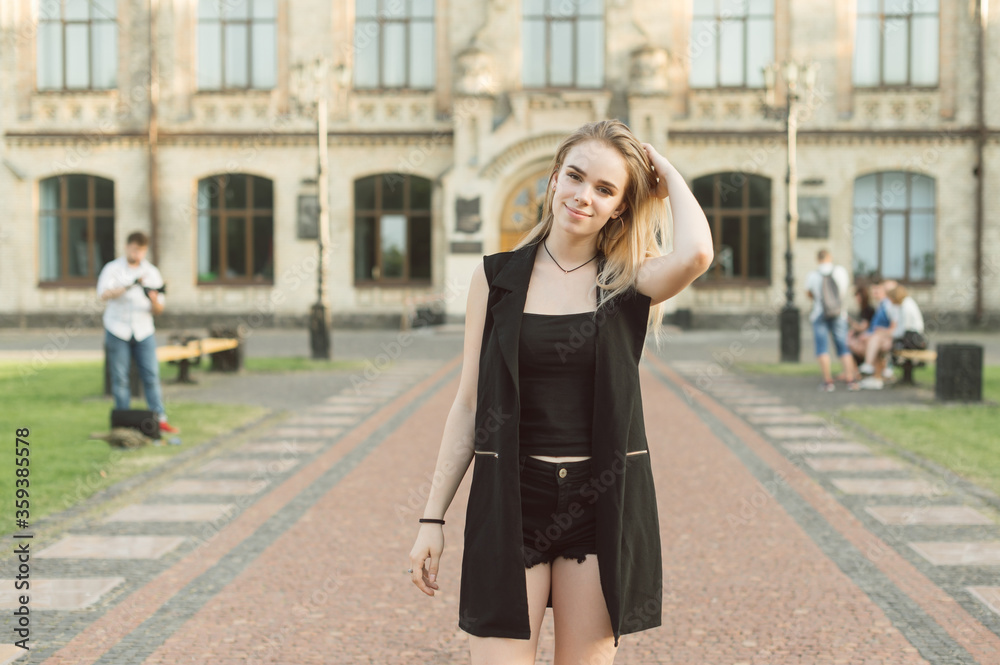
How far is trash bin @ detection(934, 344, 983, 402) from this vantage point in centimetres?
1362

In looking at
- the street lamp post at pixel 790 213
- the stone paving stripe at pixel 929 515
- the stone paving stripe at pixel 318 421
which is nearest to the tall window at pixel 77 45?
the street lamp post at pixel 790 213

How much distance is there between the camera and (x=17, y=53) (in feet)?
102

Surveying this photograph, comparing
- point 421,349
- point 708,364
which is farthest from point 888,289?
point 421,349

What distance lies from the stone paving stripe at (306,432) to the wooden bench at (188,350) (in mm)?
3897

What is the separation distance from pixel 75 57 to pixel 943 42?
77.0ft

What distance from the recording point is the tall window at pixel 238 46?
102ft

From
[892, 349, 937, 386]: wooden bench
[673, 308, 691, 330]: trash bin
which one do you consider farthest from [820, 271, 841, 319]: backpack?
[673, 308, 691, 330]: trash bin

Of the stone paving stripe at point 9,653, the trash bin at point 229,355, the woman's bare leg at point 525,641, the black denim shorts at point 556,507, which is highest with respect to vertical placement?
the black denim shorts at point 556,507

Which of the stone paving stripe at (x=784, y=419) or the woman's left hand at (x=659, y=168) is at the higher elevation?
the woman's left hand at (x=659, y=168)

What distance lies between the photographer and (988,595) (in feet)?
18.3

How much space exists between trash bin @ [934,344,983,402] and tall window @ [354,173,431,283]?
1877cm

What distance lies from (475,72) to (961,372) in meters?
18.3

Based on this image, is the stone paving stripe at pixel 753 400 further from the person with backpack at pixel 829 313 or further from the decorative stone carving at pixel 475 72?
the decorative stone carving at pixel 475 72

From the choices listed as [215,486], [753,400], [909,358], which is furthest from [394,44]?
[215,486]
